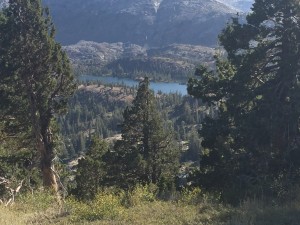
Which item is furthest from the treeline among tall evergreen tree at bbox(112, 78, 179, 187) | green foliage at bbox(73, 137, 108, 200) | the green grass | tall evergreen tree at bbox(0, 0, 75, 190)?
the green grass

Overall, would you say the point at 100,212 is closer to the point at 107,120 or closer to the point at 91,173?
the point at 91,173

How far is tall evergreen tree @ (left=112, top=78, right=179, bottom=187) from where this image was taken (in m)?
29.9

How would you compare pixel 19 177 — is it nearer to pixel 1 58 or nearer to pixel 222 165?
pixel 1 58

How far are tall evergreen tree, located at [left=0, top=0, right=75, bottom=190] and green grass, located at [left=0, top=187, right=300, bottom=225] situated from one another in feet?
34.6

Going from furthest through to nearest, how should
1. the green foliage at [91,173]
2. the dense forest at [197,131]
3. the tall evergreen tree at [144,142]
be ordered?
the tall evergreen tree at [144,142], the green foliage at [91,173], the dense forest at [197,131]

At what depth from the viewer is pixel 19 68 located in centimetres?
2056

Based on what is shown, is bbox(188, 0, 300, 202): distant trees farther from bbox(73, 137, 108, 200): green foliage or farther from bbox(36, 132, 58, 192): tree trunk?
bbox(73, 137, 108, 200): green foliage

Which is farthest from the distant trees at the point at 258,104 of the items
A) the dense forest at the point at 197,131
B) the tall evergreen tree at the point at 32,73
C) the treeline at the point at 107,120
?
the treeline at the point at 107,120

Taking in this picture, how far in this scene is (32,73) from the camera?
2105cm

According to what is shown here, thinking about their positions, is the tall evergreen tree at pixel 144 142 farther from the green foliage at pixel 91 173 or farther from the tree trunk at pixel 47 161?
the tree trunk at pixel 47 161

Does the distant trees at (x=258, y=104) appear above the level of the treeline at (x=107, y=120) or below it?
above

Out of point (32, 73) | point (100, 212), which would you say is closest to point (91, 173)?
point (32, 73)

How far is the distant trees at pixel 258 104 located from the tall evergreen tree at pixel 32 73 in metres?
7.61

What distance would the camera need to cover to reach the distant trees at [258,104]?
642 inches
